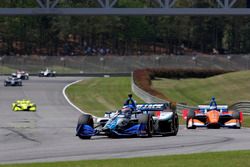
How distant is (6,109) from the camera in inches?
1726

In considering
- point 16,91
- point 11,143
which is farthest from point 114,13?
point 11,143

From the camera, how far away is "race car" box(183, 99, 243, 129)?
27.5m

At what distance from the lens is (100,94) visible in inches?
2259

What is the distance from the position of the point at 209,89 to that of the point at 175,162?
44.5m

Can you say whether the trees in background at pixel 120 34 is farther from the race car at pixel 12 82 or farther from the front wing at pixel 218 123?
the front wing at pixel 218 123

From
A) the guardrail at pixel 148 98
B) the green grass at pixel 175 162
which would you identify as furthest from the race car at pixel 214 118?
the green grass at pixel 175 162

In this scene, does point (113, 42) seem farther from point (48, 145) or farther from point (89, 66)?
point (48, 145)

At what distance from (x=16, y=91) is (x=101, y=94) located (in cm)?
693

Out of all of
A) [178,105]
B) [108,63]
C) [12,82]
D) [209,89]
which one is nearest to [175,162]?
[178,105]

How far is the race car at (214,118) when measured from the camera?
90.2 ft

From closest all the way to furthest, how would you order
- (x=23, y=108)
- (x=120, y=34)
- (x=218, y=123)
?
(x=218, y=123), (x=23, y=108), (x=120, y=34)

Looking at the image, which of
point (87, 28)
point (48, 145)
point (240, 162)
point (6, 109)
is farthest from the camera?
point (87, 28)

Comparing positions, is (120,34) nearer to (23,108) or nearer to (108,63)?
(108,63)

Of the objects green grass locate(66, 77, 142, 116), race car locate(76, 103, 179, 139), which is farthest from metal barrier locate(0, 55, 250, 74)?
race car locate(76, 103, 179, 139)
